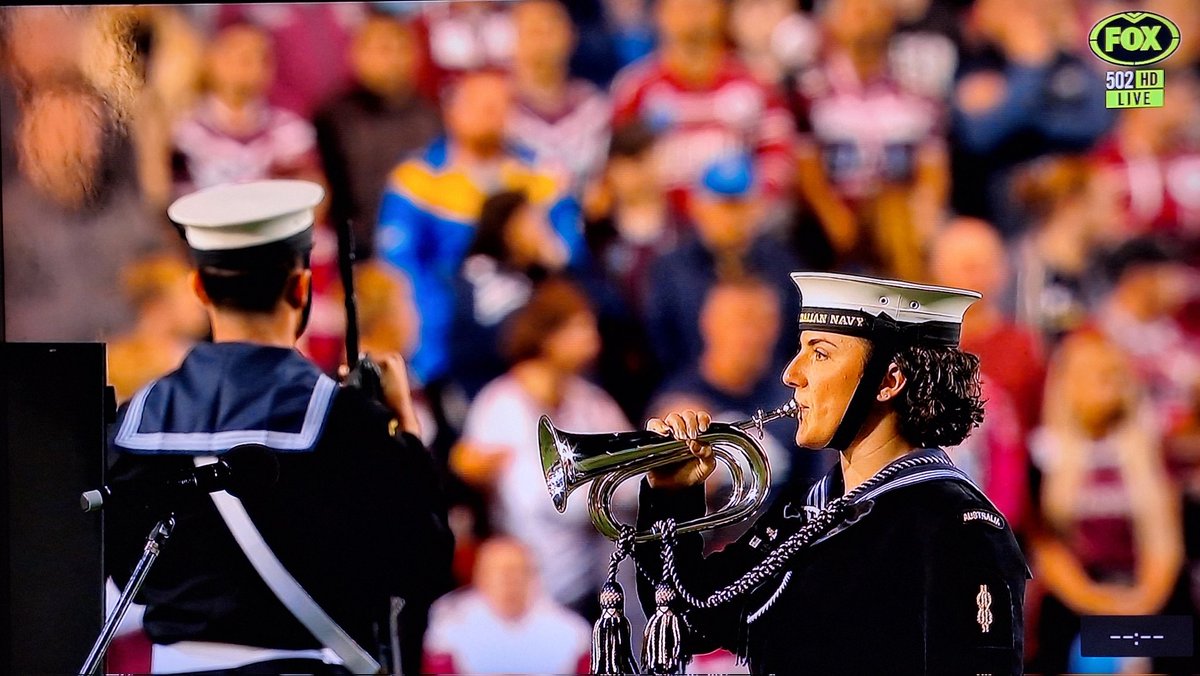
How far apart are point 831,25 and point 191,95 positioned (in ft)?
6.35

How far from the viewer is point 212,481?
3.56 m

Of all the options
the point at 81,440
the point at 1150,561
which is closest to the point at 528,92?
the point at 81,440

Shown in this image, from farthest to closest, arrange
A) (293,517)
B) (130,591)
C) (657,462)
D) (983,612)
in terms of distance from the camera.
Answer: (293,517), (657,462), (983,612), (130,591)

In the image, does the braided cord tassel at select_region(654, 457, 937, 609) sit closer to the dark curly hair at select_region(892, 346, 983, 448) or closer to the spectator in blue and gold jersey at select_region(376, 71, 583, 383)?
the dark curly hair at select_region(892, 346, 983, 448)

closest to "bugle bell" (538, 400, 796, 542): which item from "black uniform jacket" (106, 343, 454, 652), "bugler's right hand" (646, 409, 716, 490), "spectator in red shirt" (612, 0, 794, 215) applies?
"bugler's right hand" (646, 409, 716, 490)

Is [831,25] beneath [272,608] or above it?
above

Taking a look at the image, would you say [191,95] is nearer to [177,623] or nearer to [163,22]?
[163,22]

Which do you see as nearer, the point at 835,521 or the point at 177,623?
the point at 835,521

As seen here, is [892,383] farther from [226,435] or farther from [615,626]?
[226,435]

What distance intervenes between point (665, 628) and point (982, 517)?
0.95m

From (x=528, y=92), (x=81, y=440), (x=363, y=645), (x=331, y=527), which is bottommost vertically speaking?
(x=363, y=645)

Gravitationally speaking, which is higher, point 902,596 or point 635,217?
point 635,217

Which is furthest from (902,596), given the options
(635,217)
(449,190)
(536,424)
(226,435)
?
(226,435)

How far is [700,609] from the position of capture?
3818 mm
